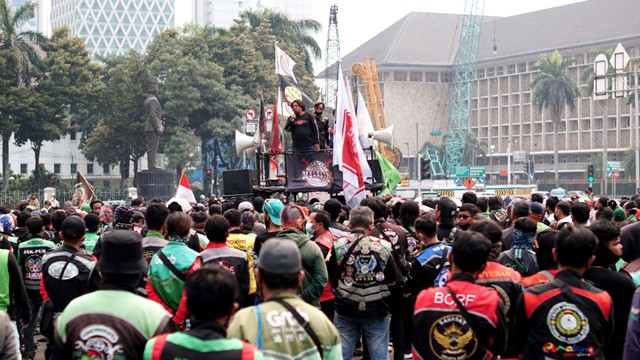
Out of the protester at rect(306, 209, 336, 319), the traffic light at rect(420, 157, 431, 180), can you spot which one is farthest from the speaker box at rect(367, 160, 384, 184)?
the traffic light at rect(420, 157, 431, 180)

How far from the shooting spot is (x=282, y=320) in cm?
A: 477

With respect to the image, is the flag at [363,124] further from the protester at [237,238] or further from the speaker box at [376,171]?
the protester at [237,238]

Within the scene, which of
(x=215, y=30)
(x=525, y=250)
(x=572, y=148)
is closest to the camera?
(x=525, y=250)

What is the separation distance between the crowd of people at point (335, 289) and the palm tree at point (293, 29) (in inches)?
2326

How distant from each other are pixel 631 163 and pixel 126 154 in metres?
50.2

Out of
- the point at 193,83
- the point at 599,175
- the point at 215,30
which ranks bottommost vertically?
the point at 599,175

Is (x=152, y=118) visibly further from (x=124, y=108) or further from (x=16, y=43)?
(x=124, y=108)

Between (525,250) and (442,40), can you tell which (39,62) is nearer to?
(525,250)

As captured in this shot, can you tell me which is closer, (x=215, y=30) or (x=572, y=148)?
(x=215, y=30)

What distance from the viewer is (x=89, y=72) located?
64062mm

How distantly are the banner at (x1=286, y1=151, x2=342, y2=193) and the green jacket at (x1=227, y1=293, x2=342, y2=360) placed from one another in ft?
38.9

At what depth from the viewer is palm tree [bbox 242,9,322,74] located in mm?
69000

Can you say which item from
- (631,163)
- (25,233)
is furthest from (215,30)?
(25,233)

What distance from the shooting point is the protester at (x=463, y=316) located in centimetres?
547
